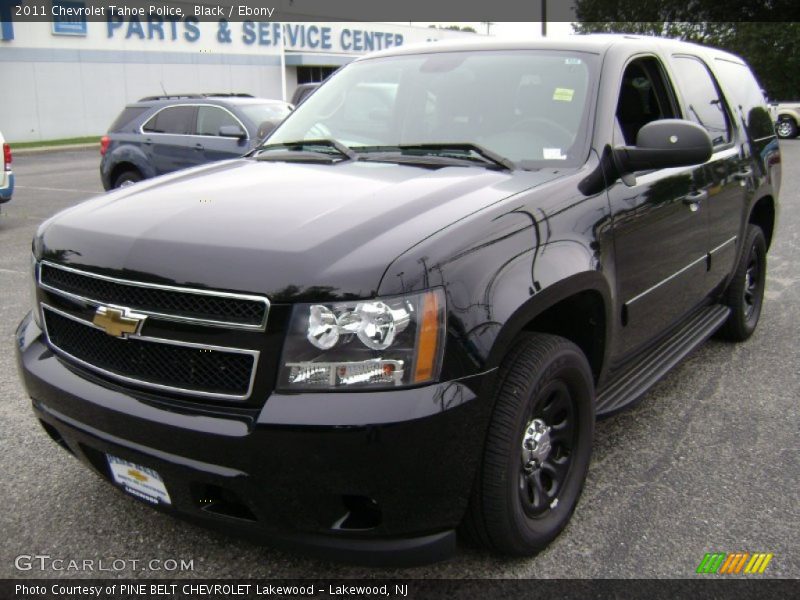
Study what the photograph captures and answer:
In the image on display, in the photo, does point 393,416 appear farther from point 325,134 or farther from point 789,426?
point 789,426

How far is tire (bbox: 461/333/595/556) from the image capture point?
252 centimetres

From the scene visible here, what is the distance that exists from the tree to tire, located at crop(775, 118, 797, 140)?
23.7ft

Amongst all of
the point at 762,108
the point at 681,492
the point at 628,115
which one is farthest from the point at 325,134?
the point at 762,108

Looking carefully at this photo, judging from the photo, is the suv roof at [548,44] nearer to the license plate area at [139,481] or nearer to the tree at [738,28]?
the license plate area at [139,481]

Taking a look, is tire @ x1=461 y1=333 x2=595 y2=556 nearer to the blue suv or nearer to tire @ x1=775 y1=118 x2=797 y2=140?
the blue suv

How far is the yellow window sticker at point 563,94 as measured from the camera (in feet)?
11.3

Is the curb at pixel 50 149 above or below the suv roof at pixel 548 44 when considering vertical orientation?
below

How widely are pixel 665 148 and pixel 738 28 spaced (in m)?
34.5

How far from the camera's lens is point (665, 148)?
3.23 meters

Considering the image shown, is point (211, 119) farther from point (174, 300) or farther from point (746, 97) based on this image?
point (174, 300)

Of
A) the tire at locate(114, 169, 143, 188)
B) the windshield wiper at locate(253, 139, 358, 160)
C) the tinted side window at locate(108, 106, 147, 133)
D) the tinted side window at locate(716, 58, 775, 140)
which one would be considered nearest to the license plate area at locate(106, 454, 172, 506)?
the windshield wiper at locate(253, 139, 358, 160)

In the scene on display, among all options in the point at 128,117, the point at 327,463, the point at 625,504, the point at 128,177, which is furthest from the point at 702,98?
the point at 128,117

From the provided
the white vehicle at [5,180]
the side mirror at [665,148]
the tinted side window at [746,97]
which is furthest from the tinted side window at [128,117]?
the side mirror at [665,148]

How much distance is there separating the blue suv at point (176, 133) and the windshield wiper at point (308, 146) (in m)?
6.62
